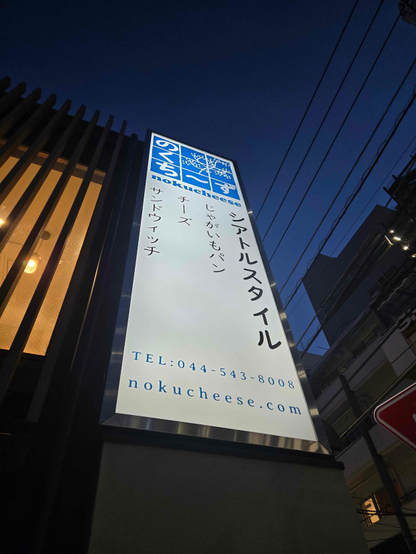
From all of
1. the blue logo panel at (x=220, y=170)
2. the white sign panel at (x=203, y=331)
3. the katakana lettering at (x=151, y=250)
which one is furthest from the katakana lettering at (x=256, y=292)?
the blue logo panel at (x=220, y=170)

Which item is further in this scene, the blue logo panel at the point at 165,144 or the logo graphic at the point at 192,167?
the blue logo panel at the point at 165,144

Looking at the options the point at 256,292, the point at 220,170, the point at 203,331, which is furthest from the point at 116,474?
the point at 220,170

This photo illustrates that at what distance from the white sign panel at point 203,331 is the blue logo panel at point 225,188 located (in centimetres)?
44

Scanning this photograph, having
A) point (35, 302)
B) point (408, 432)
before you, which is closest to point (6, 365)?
point (35, 302)

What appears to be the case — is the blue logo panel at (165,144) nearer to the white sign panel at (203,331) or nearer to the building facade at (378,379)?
the white sign panel at (203,331)

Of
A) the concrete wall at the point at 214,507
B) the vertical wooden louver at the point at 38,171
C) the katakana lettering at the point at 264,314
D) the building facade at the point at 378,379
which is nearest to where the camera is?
the concrete wall at the point at 214,507

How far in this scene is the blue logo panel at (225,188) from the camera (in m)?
3.41

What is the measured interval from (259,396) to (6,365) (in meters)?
1.36

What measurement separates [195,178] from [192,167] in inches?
10.4

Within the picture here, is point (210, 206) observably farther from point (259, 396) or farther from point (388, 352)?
point (388, 352)

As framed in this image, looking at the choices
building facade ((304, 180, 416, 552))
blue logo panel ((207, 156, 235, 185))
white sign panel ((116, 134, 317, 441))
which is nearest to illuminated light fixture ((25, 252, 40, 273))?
white sign panel ((116, 134, 317, 441))

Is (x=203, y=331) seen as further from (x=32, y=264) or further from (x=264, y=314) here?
(x=32, y=264)

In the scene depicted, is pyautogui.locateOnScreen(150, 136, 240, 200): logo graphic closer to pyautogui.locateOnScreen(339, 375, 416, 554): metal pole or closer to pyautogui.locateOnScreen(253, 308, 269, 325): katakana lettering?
pyautogui.locateOnScreen(253, 308, 269, 325): katakana lettering

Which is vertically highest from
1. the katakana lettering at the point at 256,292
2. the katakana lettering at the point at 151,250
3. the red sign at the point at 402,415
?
the katakana lettering at the point at 151,250
